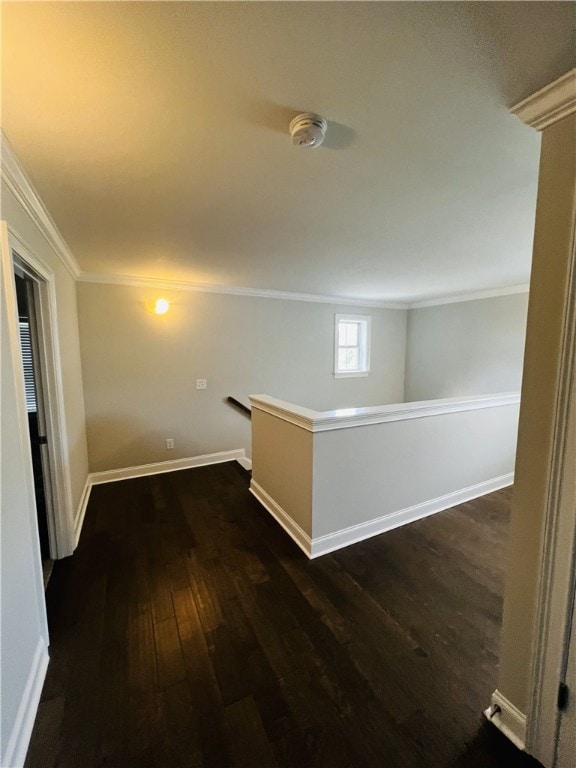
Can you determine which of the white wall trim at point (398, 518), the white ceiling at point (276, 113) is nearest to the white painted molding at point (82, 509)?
the white wall trim at point (398, 518)

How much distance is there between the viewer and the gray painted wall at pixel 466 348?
404 centimetres

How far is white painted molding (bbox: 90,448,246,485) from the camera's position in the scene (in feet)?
11.2

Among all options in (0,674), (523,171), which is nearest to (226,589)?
(0,674)

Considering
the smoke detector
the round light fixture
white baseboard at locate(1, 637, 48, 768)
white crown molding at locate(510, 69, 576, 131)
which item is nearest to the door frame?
white baseboard at locate(1, 637, 48, 768)

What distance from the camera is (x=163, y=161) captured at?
139 cm

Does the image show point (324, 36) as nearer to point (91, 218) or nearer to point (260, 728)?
point (91, 218)

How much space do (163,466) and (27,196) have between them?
2952 millimetres

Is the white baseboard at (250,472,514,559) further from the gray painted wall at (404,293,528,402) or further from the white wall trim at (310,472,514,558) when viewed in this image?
the gray painted wall at (404,293,528,402)

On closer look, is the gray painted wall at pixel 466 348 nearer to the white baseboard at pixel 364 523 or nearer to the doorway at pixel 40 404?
the white baseboard at pixel 364 523

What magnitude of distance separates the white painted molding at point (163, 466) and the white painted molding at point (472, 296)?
3.93 meters

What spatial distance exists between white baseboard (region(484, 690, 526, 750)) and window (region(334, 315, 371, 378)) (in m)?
4.01

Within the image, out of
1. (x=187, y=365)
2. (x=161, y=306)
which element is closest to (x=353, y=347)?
(x=187, y=365)

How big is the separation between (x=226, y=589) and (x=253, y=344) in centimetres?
295

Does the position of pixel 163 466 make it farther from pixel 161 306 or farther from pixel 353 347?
pixel 353 347
